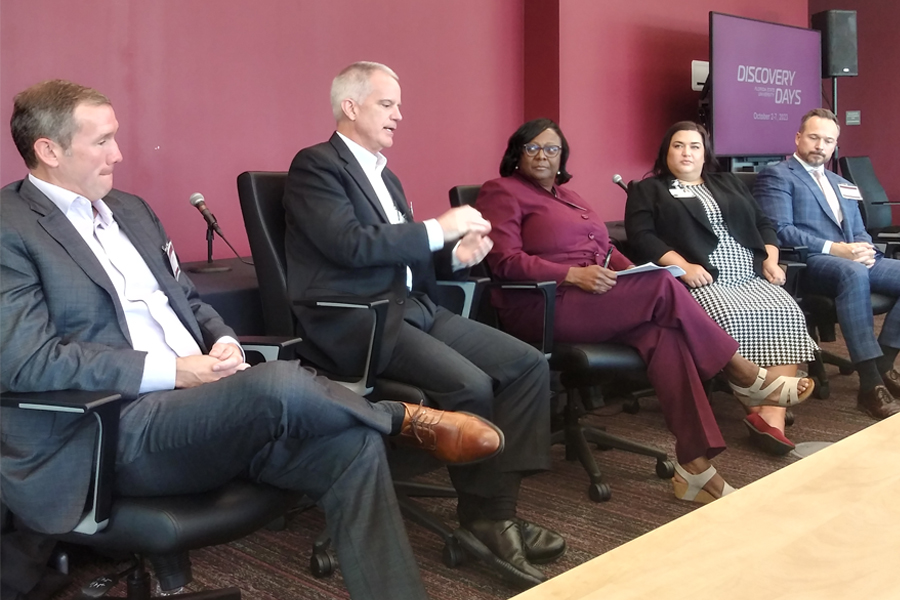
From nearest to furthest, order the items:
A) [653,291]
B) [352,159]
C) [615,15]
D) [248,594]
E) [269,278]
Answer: [248,594], [269,278], [352,159], [653,291], [615,15]

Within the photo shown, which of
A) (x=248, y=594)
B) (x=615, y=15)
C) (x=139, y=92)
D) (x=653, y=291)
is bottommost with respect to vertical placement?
(x=248, y=594)

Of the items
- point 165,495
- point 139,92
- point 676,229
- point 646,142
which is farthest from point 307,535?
point 646,142

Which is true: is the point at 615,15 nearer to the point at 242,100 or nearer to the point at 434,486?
the point at 242,100

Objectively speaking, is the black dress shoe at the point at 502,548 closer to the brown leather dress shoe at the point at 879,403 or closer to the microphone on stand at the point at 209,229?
the microphone on stand at the point at 209,229

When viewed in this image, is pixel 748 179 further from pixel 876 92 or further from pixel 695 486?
pixel 876 92

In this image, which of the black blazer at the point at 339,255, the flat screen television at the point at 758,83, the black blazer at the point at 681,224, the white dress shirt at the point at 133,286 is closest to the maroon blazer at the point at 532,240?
the black blazer at the point at 681,224

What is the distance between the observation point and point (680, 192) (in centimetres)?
337

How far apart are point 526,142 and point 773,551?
82.1 inches

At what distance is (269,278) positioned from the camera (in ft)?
7.39

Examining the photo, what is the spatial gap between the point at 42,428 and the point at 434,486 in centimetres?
118

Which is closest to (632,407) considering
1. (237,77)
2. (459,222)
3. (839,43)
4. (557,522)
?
(557,522)

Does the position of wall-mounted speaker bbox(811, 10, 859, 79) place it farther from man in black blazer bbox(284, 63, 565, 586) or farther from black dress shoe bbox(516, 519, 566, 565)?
black dress shoe bbox(516, 519, 566, 565)

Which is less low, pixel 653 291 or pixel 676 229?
pixel 676 229

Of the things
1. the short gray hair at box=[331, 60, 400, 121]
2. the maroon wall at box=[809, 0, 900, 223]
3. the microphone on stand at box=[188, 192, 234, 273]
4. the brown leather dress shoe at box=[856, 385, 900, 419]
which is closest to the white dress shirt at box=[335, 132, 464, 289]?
the short gray hair at box=[331, 60, 400, 121]
